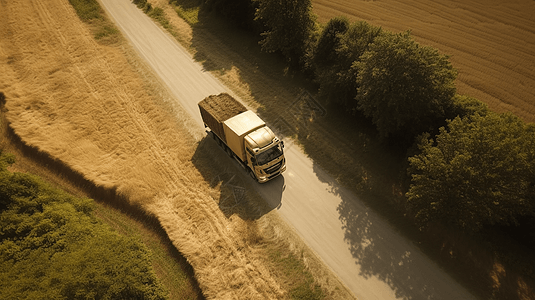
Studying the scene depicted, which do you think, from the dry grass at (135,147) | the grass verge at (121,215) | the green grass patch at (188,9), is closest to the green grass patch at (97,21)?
the dry grass at (135,147)

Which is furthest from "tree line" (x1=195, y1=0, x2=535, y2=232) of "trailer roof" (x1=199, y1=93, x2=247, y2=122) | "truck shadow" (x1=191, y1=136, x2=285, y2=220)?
"truck shadow" (x1=191, y1=136, x2=285, y2=220)

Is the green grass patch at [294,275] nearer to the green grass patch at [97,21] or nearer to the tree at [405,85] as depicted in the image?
the tree at [405,85]

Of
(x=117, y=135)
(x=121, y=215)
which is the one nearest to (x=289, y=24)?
(x=117, y=135)

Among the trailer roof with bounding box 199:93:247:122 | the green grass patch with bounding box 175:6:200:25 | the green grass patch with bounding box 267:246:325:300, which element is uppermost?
the green grass patch with bounding box 175:6:200:25

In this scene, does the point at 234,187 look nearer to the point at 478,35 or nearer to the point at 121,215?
the point at 121,215

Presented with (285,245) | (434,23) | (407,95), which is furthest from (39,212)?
(434,23)

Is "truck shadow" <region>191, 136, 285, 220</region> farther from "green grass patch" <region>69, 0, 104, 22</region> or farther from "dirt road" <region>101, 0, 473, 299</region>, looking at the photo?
"green grass patch" <region>69, 0, 104, 22</region>
